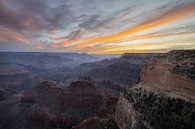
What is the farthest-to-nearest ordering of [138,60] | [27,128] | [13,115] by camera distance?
[138,60] → [13,115] → [27,128]

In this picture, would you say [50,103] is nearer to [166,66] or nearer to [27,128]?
[27,128]

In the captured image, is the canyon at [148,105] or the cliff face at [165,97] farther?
the canyon at [148,105]

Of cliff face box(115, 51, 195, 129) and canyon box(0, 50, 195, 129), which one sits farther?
canyon box(0, 50, 195, 129)

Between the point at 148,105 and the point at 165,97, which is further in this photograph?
the point at 148,105

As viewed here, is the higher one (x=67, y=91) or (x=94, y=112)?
(x=67, y=91)

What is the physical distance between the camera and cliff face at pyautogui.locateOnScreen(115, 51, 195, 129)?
1809 cm

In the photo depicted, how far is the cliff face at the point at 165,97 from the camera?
1809 cm

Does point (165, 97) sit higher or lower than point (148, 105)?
higher

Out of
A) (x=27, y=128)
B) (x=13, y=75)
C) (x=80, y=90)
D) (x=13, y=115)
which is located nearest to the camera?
(x=27, y=128)

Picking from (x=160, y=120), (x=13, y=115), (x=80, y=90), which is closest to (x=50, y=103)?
(x=80, y=90)

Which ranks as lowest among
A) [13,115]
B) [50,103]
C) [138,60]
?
[13,115]

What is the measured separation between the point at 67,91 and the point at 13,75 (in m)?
114

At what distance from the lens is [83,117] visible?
62062 mm

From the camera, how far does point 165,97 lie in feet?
66.8
